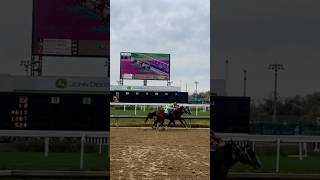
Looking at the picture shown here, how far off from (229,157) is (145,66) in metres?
0.91

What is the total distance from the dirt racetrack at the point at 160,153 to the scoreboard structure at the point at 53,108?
11.8 inches

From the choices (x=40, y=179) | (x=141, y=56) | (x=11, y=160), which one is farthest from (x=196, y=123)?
(x=11, y=160)

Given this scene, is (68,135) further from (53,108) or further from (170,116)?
(170,116)

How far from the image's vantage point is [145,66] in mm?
2760

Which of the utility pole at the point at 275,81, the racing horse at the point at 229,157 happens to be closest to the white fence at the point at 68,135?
the racing horse at the point at 229,157

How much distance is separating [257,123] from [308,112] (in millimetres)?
348

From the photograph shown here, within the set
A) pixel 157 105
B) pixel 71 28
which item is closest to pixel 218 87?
pixel 157 105

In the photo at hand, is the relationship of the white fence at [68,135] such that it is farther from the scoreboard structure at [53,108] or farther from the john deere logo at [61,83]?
the john deere logo at [61,83]

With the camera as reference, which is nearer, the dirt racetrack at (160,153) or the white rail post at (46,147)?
the dirt racetrack at (160,153)

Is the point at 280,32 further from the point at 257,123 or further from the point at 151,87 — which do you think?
the point at 151,87

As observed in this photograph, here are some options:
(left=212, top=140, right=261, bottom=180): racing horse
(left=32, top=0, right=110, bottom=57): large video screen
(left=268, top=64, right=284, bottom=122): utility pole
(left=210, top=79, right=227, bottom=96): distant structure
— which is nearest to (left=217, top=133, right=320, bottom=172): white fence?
(left=212, top=140, right=261, bottom=180): racing horse

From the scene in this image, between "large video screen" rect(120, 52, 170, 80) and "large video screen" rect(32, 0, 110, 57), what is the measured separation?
0.24m

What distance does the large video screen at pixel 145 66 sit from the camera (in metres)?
2.71

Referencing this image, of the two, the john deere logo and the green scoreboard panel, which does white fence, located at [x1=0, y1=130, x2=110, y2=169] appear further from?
the john deere logo
